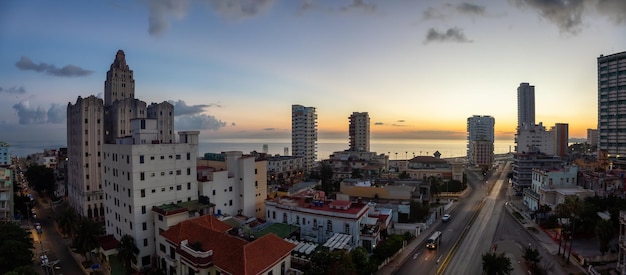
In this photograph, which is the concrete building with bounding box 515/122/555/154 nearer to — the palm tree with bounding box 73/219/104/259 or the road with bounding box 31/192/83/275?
the palm tree with bounding box 73/219/104/259

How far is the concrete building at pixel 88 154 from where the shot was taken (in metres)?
53.5

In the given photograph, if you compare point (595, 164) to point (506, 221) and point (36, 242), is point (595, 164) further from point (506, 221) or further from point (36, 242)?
point (36, 242)

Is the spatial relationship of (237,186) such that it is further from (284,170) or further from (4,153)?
(4,153)

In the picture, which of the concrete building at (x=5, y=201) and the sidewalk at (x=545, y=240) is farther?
the concrete building at (x=5, y=201)

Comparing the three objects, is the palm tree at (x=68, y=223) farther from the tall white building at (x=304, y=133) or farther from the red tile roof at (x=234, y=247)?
the tall white building at (x=304, y=133)

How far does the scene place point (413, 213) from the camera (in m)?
48.1

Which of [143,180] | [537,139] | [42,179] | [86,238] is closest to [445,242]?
[143,180]

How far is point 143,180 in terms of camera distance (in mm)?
33469

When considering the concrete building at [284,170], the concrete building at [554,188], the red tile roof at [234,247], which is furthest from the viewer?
the concrete building at [284,170]

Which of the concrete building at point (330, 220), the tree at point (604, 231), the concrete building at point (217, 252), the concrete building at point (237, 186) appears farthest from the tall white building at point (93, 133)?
the tree at point (604, 231)

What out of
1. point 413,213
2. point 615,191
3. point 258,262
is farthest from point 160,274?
point 615,191

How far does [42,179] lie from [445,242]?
264ft

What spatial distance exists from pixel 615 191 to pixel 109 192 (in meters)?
69.9

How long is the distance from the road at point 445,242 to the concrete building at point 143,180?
85.0 feet
